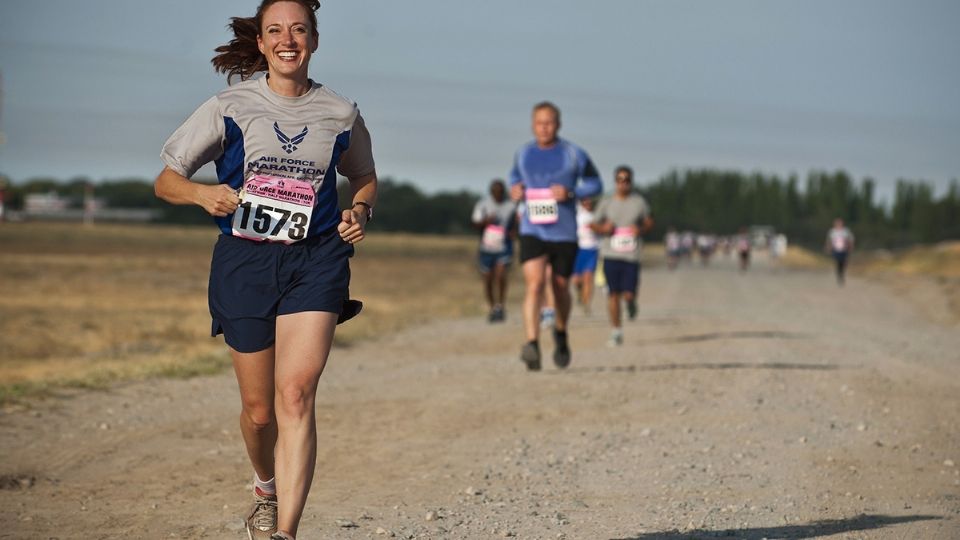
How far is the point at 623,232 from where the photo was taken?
653 inches

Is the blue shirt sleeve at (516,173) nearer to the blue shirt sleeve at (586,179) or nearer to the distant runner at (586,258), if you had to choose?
the blue shirt sleeve at (586,179)

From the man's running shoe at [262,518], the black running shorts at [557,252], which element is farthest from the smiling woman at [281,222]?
the black running shorts at [557,252]

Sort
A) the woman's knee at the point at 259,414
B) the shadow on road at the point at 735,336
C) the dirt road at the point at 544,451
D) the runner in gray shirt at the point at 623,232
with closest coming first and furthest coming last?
the woman's knee at the point at 259,414 < the dirt road at the point at 544,451 < the runner in gray shirt at the point at 623,232 < the shadow on road at the point at 735,336

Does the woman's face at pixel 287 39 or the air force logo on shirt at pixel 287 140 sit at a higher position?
the woman's face at pixel 287 39

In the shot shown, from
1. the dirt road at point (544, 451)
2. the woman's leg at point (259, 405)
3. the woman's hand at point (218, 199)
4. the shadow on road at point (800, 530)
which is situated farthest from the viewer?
the dirt road at point (544, 451)

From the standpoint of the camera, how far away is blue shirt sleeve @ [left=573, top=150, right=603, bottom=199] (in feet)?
39.6

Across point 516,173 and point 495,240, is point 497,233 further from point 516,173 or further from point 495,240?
point 516,173

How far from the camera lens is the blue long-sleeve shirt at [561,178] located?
39.6ft

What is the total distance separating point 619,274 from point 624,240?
409mm

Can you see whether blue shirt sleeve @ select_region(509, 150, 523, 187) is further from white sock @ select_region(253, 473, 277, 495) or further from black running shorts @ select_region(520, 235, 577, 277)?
white sock @ select_region(253, 473, 277, 495)

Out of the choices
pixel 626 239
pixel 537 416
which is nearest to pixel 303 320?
pixel 537 416

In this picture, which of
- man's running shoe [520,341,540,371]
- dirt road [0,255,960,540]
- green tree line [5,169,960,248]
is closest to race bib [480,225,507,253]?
dirt road [0,255,960,540]

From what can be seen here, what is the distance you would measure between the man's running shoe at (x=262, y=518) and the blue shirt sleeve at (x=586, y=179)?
6707 mm

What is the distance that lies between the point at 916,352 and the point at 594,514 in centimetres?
1061
